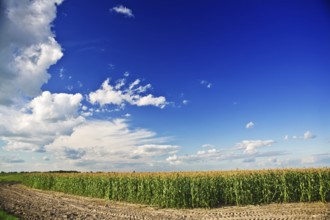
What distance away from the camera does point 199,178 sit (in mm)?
23312

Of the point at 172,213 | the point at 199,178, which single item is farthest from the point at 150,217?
the point at 199,178

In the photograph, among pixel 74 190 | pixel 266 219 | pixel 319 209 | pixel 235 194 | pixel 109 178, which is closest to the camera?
pixel 266 219

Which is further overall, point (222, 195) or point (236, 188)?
point (222, 195)

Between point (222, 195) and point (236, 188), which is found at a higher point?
point (236, 188)

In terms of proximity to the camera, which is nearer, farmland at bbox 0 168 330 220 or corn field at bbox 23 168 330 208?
farmland at bbox 0 168 330 220

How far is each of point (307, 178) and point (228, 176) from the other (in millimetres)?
6256

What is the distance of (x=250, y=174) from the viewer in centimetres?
2461

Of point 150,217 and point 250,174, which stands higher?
point 250,174

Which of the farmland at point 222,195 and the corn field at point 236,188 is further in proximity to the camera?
the corn field at point 236,188

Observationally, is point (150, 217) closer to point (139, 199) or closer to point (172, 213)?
point (172, 213)

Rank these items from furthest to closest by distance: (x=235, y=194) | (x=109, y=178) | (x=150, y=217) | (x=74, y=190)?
(x=74, y=190)
(x=109, y=178)
(x=235, y=194)
(x=150, y=217)

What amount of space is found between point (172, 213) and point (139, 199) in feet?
22.4

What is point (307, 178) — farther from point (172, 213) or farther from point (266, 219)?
point (172, 213)

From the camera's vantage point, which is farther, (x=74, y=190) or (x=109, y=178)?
(x=74, y=190)
